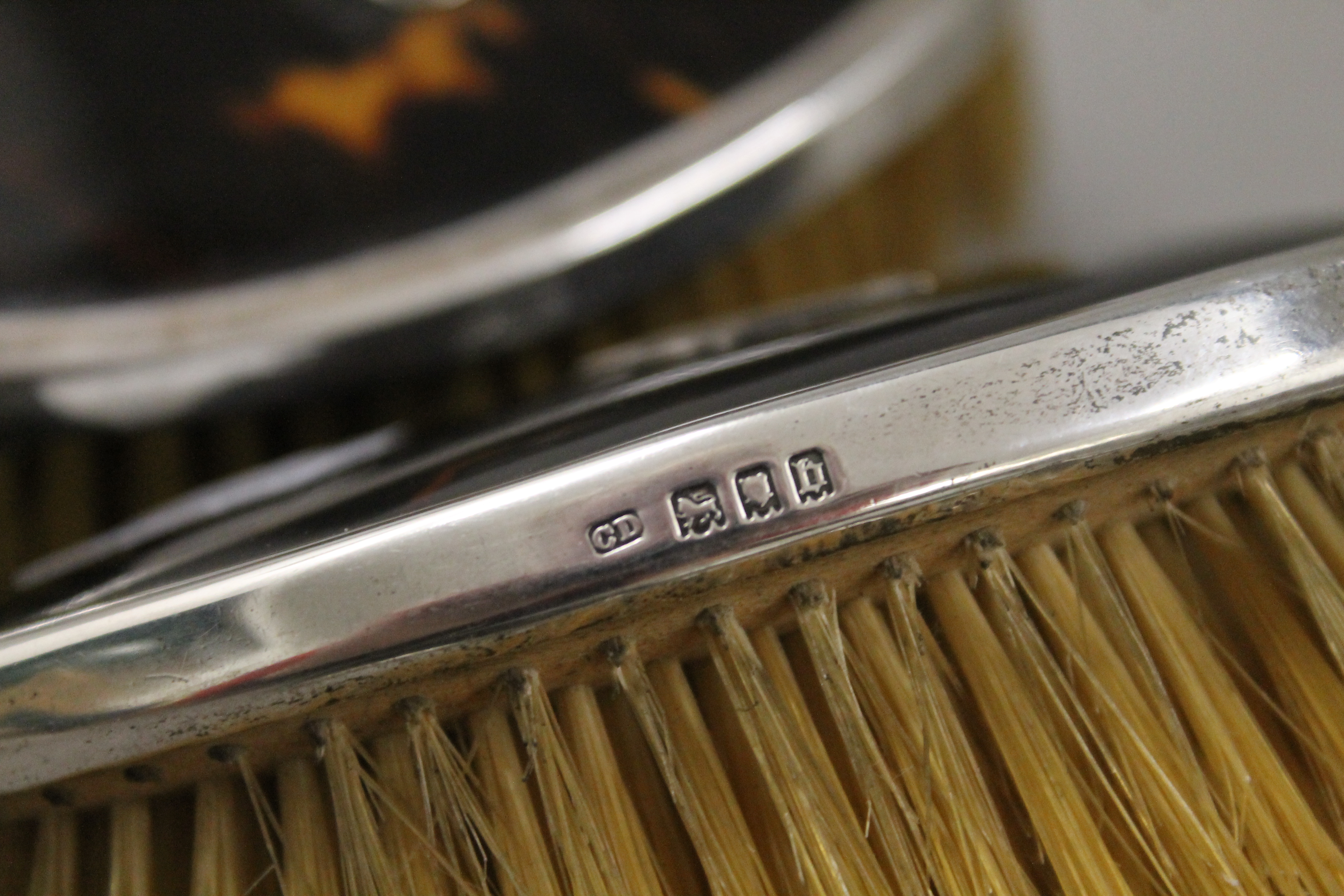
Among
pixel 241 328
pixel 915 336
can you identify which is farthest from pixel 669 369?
pixel 241 328

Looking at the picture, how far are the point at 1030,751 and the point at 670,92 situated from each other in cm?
35

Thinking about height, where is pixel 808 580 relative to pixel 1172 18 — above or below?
below

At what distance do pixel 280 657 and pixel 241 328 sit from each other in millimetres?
234

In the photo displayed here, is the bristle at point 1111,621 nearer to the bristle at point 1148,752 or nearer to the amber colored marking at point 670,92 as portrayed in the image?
the bristle at point 1148,752

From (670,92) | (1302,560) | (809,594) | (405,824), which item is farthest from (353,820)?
(670,92)

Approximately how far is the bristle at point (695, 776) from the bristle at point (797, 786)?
12mm

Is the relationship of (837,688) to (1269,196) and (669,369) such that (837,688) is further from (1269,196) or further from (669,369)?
(1269,196)

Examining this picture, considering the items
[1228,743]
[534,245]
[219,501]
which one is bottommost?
[1228,743]

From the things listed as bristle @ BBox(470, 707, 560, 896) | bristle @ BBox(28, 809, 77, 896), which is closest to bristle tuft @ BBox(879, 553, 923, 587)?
bristle @ BBox(470, 707, 560, 896)

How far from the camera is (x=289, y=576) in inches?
8.6

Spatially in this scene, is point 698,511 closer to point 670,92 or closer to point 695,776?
point 695,776

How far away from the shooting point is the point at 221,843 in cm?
25

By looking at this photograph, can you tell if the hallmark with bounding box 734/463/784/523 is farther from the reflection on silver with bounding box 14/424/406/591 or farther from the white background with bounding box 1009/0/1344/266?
the white background with bounding box 1009/0/1344/266

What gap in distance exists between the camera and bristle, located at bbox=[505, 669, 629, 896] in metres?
0.23
